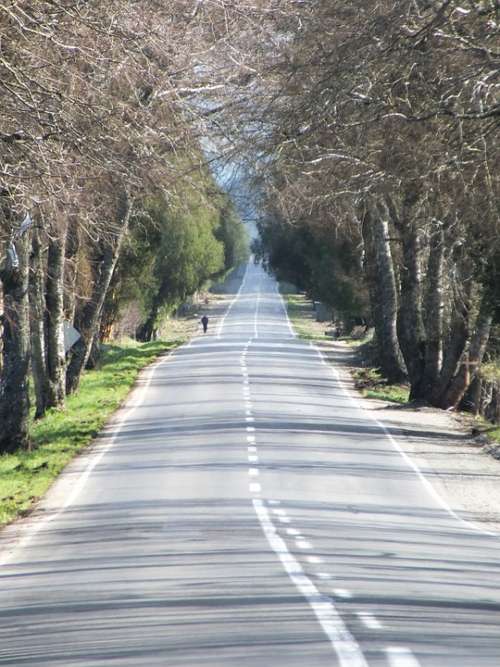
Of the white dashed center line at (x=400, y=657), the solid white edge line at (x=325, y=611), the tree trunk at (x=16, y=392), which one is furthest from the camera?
the tree trunk at (x=16, y=392)

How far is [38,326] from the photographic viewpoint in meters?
35.8

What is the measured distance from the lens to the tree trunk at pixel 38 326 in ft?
112

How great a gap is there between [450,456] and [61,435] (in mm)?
8910

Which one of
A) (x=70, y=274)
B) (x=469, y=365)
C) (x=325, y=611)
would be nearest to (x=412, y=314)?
(x=469, y=365)

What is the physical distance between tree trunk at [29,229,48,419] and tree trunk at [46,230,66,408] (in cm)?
21

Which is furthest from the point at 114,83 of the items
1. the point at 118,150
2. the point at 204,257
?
the point at 204,257

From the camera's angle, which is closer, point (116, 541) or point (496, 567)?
point (496, 567)

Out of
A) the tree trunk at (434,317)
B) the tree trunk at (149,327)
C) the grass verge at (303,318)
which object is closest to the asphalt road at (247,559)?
the tree trunk at (434,317)

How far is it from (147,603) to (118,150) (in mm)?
8983

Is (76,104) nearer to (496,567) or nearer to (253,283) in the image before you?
(496,567)

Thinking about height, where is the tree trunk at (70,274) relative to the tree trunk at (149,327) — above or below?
above

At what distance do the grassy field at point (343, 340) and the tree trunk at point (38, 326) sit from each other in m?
9.71

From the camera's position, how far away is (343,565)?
1245 centimetres

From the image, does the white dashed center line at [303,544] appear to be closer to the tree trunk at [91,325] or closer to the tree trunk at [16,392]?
the tree trunk at [16,392]
